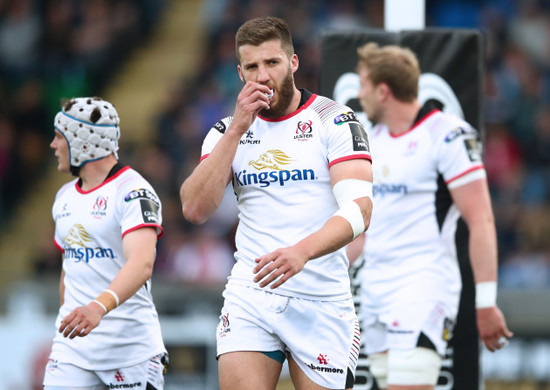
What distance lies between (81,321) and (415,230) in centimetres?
236

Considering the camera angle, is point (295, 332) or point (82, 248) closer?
point (295, 332)

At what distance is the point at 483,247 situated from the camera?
6.52 meters

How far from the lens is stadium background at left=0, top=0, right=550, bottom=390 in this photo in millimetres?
11156

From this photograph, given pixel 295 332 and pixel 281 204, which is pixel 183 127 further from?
pixel 295 332

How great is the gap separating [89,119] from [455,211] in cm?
247

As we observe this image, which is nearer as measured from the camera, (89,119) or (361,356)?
(89,119)

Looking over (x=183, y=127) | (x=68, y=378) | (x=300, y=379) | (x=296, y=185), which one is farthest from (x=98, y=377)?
(x=183, y=127)

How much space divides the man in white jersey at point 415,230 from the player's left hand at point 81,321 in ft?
6.78

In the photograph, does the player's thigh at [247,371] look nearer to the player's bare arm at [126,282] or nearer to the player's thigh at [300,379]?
the player's thigh at [300,379]

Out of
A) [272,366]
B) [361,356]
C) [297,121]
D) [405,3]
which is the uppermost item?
[405,3]

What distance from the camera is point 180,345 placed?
1109 centimetres

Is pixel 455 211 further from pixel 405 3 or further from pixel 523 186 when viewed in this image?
pixel 523 186

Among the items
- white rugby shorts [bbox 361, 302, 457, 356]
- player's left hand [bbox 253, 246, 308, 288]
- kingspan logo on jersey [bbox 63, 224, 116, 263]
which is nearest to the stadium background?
white rugby shorts [bbox 361, 302, 457, 356]

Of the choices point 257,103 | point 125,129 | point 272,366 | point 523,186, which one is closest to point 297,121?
point 257,103
